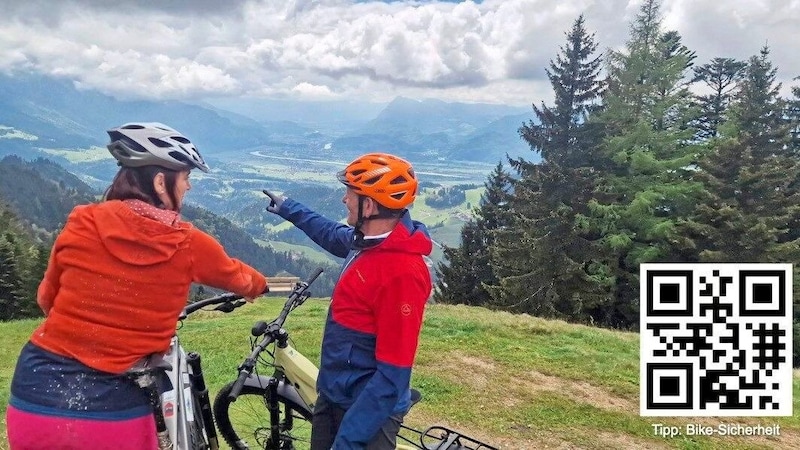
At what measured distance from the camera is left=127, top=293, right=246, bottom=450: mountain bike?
2518mm

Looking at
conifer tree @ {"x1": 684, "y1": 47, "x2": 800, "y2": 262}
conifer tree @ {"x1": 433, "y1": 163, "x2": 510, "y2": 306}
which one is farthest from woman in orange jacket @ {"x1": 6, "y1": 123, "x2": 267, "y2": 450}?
conifer tree @ {"x1": 433, "y1": 163, "x2": 510, "y2": 306}

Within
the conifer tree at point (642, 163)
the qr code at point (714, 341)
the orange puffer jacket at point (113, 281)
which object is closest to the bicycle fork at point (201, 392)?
the orange puffer jacket at point (113, 281)

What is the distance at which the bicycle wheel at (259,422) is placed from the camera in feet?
13.7

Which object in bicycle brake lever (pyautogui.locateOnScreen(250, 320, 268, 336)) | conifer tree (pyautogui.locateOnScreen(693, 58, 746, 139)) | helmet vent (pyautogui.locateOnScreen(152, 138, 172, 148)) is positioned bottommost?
bicycle brake lever (pyautogui.locateOnScreen(250, 320, 268, 336))

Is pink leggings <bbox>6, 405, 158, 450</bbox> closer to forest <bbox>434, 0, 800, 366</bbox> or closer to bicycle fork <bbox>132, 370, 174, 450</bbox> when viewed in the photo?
bicycle fork <bbox>132, 370, 174, 450</bbox>

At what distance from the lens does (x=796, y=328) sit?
21938 millimetres

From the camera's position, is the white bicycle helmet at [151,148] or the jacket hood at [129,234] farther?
the white bicycle helmet at [151,148]

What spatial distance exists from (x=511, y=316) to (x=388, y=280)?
10.8m

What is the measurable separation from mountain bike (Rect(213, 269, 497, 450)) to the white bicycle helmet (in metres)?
1.47

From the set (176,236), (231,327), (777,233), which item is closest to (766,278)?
(176,236)

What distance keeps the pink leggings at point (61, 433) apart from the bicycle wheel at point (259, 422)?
5.12 feet

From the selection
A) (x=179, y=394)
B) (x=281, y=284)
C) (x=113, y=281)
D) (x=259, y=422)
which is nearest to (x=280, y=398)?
(x=259, y=422)

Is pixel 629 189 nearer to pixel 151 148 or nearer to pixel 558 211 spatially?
pixel 558 211

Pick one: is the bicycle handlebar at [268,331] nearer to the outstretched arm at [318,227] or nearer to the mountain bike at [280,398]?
the mountain bike at [280,398]
